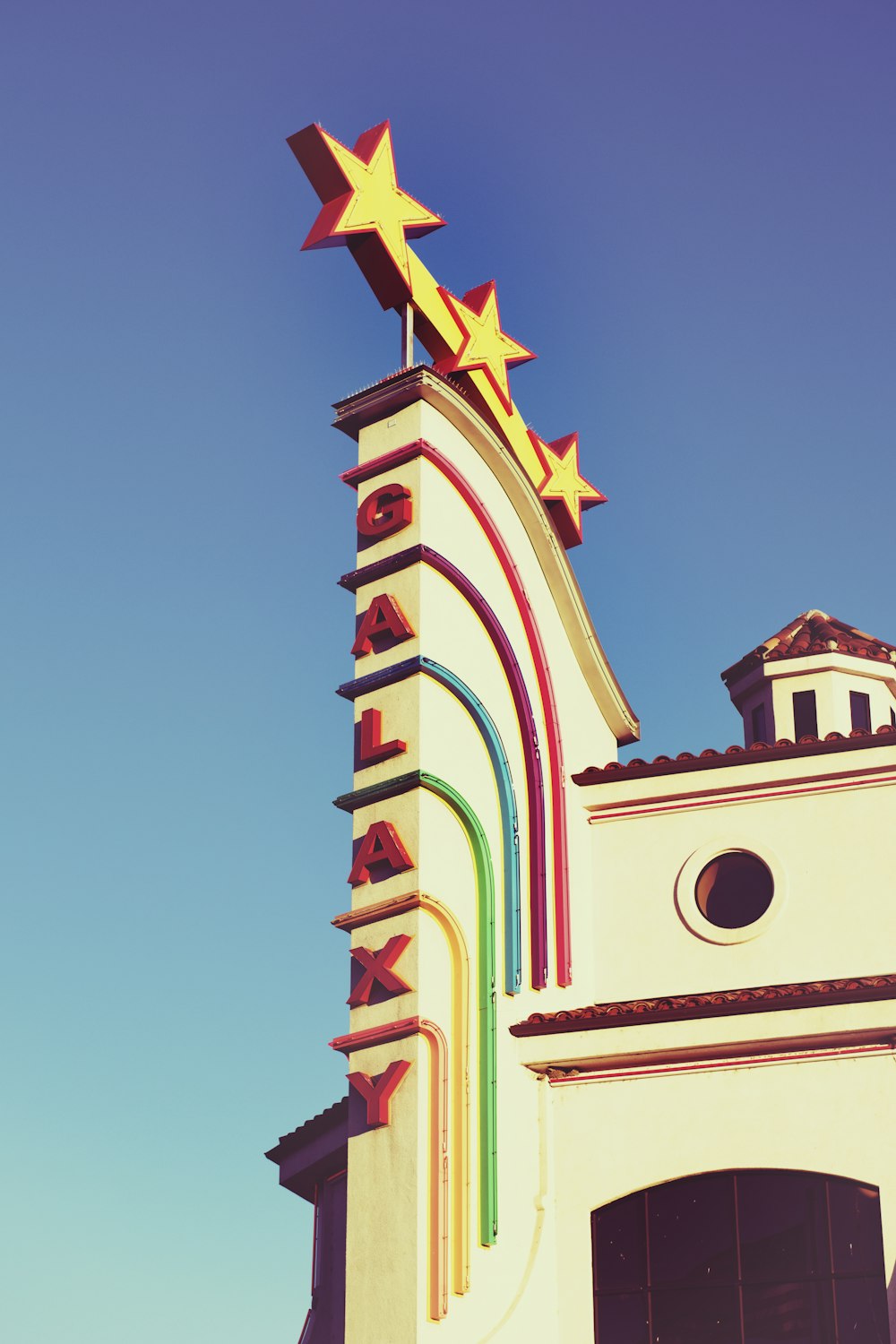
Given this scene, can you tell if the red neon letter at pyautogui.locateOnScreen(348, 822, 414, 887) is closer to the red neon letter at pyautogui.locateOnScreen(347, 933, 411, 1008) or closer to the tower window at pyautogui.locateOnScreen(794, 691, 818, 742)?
the red neon letter at pyautogui.locateOnScreen(347, 933, 411, 1008)

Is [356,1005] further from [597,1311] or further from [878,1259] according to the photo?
[878,1259]

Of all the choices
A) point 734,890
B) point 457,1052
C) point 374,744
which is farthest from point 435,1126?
point 734,890

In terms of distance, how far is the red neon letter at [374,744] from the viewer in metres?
19.5

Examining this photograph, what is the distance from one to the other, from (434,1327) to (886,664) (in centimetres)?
1585

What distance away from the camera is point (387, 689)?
20000 millimetres

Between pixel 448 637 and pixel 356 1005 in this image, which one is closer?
pixel 356 1005

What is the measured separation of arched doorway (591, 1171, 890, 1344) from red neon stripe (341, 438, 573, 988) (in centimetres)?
312

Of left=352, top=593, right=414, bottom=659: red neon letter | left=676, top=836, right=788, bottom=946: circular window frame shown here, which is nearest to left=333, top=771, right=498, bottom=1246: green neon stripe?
left=352, top=593, right=414, bottom=659: red neon letter

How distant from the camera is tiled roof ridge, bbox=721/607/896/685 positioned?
2944cm

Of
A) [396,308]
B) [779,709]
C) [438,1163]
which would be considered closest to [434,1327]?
[438,1163]

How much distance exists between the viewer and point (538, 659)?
2312 centimetres

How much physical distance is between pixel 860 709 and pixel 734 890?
23.3ft

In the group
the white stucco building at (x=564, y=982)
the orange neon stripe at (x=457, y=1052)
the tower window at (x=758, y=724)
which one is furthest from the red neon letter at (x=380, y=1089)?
the tower window at (x=758, y=724)

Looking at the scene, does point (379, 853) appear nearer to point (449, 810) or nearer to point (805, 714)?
point (449, 810)
